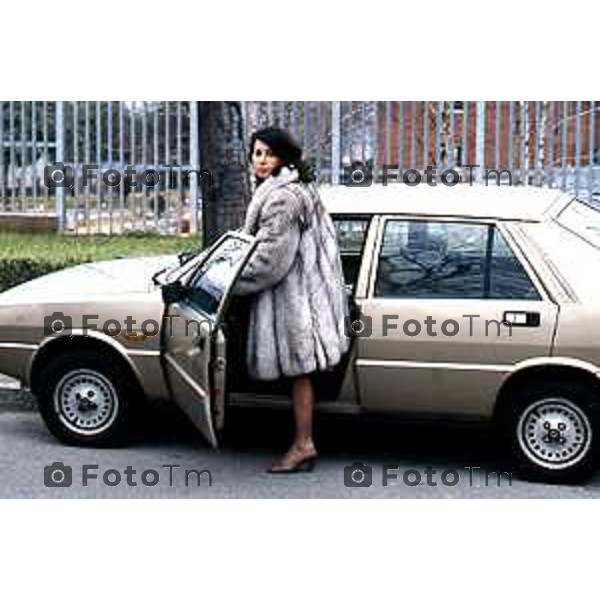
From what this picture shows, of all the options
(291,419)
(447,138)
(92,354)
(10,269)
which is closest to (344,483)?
(291,419)

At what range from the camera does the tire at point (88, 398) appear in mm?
6086

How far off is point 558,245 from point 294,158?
146 centimetres

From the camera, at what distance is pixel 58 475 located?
5.80 m

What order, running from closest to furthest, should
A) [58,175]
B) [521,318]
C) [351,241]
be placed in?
[521,318], [351,241], [58,175]

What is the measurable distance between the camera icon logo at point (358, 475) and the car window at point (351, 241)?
1.00 meters

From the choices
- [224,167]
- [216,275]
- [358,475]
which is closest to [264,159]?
[216,275]

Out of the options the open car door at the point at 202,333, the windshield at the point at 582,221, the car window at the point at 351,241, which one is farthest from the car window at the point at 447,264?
the open car door at the point at 202,333

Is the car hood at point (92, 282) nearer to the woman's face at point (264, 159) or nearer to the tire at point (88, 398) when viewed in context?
the tire at point (88, 398)

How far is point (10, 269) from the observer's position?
9852 millimetres

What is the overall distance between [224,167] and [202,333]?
333 centimetres

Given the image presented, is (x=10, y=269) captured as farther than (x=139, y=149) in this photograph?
No

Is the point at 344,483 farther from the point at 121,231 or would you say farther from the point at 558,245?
the point at 121,231

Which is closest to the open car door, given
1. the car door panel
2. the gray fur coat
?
the gray fur coat

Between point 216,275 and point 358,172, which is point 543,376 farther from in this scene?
point 358,172
